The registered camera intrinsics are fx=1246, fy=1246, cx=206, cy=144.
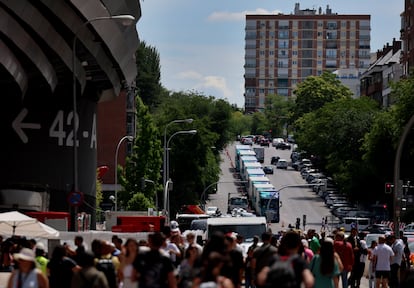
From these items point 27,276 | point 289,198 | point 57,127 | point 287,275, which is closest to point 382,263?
point 27,276

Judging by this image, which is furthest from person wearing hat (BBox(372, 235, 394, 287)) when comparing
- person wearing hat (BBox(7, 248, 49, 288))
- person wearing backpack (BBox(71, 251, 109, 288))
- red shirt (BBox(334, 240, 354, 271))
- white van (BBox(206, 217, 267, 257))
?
person wearing hat (BBox(7, 248, 49, 288))

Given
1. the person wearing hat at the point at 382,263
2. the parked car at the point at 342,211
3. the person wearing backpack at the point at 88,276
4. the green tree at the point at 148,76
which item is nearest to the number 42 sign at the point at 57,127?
the person wearing hat at the point at 382,263

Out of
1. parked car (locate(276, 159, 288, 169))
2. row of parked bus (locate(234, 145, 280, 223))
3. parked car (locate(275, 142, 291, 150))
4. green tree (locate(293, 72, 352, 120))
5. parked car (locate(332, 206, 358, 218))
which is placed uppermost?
green tree (locate(293, 72, 352, 120))

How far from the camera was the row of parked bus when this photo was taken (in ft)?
345

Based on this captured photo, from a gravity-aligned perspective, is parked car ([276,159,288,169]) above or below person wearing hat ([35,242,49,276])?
above

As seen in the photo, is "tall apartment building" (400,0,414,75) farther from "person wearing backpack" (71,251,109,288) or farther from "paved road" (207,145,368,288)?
"person wearing backpack" (71,251,109,288)

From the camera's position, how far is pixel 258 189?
109 m

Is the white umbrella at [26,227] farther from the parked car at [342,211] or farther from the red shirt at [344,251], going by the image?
the parked car at [342,211]

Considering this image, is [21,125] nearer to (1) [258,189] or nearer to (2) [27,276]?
(2) [27,276]

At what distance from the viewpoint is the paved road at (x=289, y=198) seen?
10828 cm

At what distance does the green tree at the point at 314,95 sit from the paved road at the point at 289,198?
14.6 meters

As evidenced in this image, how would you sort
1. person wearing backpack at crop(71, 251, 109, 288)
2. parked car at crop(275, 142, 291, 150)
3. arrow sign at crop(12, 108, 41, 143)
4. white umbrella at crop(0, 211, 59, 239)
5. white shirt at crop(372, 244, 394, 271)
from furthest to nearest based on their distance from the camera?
parked car at crop(275, 142, 291, 150)
arrow sign at crop(12, 108, 41, 143)
white umbrella at crop(0, 211, 59, 239)
white shirt at crop(372, 244, 394, 271)
person wearing backpack at crop(71, 251, 109, 288)

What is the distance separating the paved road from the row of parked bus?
141 centimetres

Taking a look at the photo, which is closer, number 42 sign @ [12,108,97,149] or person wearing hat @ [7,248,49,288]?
person wearing hat @ [7,248,49,288]
